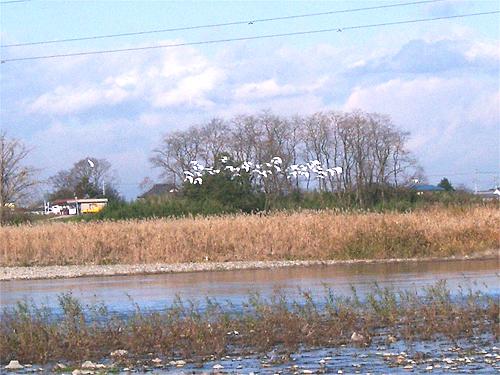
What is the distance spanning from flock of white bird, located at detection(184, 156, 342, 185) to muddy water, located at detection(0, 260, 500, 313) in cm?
3357

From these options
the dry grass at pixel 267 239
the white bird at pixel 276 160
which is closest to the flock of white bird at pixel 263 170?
the white bird at pixel 276 160

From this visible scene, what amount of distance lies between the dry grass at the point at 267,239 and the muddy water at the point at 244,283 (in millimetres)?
3483

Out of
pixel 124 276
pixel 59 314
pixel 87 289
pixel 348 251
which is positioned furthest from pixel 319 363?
pixel 348 251

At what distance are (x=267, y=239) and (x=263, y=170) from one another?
35292 mm

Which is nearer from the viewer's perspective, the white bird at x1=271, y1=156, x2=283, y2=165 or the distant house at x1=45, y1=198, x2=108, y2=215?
the white bird at x1=271, y1=156, x2=283, y2=165

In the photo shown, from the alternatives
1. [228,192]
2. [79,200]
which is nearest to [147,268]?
[228,192]

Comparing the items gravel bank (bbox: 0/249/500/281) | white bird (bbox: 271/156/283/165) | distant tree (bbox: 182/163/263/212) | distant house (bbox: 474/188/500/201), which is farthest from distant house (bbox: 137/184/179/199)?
gravel bank (bbox: 0/249/500/281)

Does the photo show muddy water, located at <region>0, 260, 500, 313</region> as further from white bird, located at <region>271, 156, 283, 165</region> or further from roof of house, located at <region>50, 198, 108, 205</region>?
roof of house, located at <region>50, 198, 108, 205</region>

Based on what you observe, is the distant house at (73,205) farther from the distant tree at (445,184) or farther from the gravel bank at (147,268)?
the gravel bank at (147,268)

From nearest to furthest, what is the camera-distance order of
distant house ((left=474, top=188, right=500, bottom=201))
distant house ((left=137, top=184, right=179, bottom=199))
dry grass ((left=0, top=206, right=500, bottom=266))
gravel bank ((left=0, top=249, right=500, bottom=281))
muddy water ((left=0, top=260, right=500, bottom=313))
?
muddy water ((left=0, top=260, right=500, bottom=313)) → gravel bank ((left=0, top=249, right=500, bottom=281)) → dry grass ((left=0, top=206, right=500, bottom=266)) → distant house ((left=474, top=188, right=500, bottom=201)) → distant house ((left=137, top=184, right=179, bottom=199))

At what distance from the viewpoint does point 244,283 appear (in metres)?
30.4

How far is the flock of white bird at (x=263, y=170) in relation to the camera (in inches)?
2822

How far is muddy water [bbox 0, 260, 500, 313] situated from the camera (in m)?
25.1

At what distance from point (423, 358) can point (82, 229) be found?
33.2m
